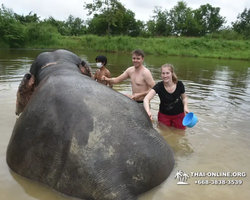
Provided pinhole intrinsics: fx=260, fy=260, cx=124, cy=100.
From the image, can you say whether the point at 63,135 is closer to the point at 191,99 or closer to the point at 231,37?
the point at 191,99

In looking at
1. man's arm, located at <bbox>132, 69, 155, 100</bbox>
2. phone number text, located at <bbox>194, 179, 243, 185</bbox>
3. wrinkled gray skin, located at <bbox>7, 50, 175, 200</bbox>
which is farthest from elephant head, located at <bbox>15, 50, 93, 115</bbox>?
phone number text, located at <bbox>194, 179, 243, 185</bbox>

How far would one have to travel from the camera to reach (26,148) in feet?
8.13

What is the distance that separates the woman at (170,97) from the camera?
14.2ft

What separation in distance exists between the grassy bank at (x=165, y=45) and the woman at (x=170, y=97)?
2583 centimetres

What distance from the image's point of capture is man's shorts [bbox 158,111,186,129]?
4.77 meters

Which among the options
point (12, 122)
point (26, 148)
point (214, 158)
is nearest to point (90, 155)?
point (26, 148)

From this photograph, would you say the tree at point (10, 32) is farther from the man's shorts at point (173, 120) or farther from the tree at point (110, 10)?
the man's shorts at point (173, 120)

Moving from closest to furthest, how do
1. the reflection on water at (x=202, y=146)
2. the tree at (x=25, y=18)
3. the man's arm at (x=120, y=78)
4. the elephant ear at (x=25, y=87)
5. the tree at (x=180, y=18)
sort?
the reflection on water at (x=202, y=146) → the elephant ear at (x=25, y=87) → the man's arm at (x=120, y=78) → the tree at (x=25, y=18) → the tree at (x=180, y=18)

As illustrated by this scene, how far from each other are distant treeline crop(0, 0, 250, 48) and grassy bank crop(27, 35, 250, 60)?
78.7 inches

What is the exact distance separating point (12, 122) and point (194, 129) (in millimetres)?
3334

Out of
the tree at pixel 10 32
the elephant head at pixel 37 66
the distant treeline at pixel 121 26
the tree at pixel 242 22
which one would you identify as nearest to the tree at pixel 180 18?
the distant treeline at pixel 121 26

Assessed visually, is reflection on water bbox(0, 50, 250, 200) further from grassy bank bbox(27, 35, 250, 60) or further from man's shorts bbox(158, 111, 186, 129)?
grassy bank bbox(27, 35, 250, 60)

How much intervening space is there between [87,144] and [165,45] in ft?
105

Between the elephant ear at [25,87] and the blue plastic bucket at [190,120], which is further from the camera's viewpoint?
the blue plastic bucket at [190,120]
